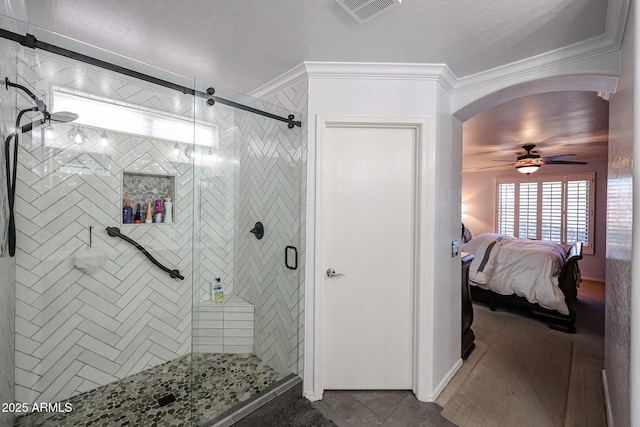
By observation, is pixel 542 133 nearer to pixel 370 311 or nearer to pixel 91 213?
pixel 370 311

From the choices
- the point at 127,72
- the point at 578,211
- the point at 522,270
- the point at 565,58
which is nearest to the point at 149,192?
the point at 127,72

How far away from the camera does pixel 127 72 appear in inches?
61.9

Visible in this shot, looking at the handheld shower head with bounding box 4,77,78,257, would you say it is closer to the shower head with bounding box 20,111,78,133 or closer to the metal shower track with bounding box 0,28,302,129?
the shower head with bounding box 20,111,78,133

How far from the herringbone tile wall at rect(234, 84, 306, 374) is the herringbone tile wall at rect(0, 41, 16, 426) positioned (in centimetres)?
124

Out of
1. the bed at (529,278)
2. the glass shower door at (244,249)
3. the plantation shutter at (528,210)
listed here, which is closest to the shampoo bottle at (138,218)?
the glass shower door at (244,249)

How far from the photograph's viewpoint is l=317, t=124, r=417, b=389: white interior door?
2.05 metres

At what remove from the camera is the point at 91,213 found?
1958 mm

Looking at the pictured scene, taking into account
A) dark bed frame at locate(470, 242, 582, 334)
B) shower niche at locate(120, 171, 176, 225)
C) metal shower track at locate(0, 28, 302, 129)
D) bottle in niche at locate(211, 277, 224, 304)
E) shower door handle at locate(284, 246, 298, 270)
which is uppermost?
metal shower track at locate(0, 28, 302, 129)

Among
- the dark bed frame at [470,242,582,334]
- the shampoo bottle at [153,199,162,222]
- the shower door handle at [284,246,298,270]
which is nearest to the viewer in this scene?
the shower door handle at [284,246,298,270]

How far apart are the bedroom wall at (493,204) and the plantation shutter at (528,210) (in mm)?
358

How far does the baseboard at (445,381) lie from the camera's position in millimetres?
2011

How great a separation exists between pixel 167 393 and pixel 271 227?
1416 millimetres

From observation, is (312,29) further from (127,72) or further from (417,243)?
(417,243)

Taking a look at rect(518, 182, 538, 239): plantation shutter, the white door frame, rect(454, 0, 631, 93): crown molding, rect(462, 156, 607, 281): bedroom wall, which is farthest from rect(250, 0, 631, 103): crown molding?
rect(518, 182, 538, 239): plantation shutter
